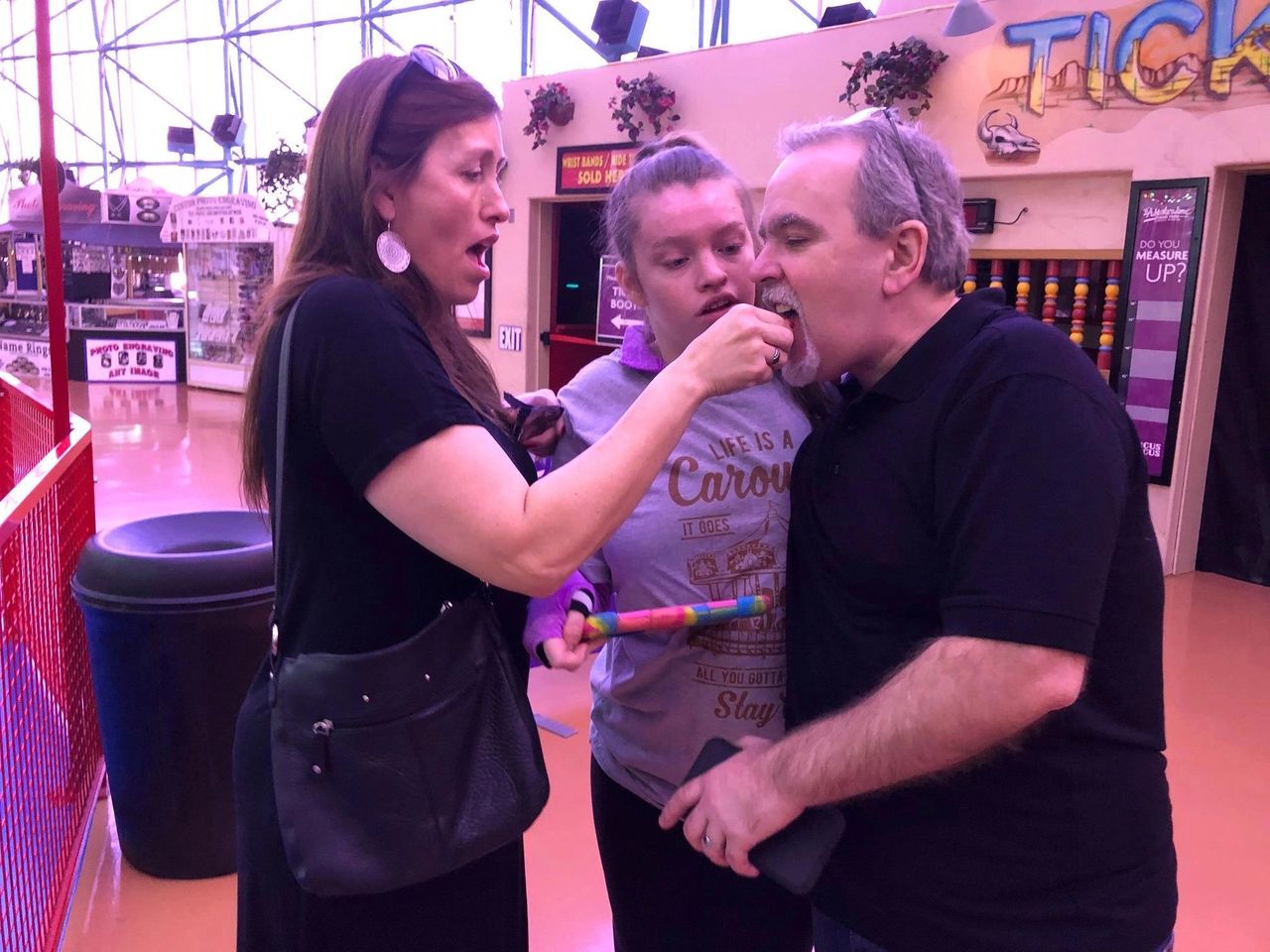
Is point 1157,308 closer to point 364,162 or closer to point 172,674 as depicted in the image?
point 172,674

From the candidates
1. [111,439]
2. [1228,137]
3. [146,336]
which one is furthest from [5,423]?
[146,336]

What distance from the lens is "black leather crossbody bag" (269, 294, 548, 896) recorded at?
115cm

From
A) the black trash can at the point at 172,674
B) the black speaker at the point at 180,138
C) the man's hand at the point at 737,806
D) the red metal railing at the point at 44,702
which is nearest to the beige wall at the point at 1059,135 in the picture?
the black trash can at the point at 172,674

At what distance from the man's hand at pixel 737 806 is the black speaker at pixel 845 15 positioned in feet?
23.1

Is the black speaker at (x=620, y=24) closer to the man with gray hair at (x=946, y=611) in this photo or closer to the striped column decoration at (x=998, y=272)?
the striped column decoration at (x=998, y=272)

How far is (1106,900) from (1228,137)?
5435mm

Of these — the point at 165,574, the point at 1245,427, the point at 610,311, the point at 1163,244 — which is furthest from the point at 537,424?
the point at 610,311

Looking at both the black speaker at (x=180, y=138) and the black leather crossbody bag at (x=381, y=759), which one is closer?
the black leather crossbody bag at (x=381, y=759)

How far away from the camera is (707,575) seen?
1.46 m

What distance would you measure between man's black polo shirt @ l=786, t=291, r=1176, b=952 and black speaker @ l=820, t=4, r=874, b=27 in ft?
22.0

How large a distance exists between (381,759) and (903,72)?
245 inches

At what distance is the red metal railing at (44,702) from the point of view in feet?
7.09

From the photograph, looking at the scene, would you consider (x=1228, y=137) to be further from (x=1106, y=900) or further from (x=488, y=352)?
(x=488, y=352)

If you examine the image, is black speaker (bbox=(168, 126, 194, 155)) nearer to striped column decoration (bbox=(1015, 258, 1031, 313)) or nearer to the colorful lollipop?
striped column decoration (bbox=(1015, 258, 1031, 313))
